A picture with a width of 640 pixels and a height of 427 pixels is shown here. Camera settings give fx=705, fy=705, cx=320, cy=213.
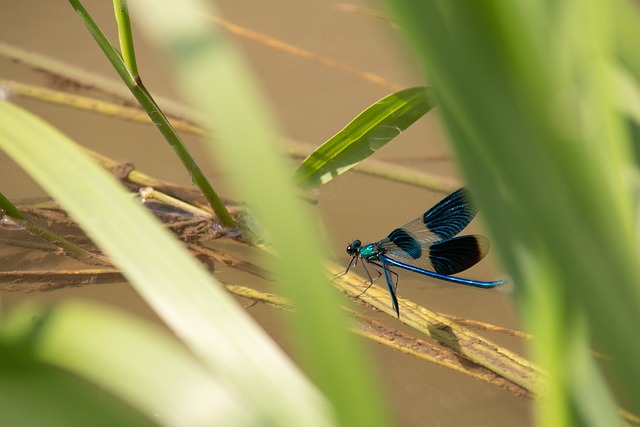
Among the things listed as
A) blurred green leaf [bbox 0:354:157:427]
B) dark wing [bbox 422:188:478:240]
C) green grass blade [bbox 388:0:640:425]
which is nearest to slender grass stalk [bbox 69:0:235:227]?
dark wing [bbox 422:188:478:240]

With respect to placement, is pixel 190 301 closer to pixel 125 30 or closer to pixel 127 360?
pixel 127 360

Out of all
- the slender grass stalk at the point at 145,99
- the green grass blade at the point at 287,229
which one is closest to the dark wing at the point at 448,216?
the slender grass stalk at the point at 145,99

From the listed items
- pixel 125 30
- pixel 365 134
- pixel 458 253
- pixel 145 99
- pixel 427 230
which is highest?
pixel 125 30

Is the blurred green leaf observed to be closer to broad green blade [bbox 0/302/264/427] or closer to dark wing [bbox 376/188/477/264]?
broad green blade [bbox 0/302/264/427]

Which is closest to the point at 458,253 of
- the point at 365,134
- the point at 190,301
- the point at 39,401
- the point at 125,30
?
the point at 365,134

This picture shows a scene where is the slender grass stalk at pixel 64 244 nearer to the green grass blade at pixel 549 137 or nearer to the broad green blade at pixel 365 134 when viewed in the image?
the broad green blade at pixel 365 134

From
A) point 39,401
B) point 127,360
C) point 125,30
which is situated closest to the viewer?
point 39,401

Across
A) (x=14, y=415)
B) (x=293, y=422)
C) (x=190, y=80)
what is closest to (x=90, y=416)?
(x=14, y=415)
